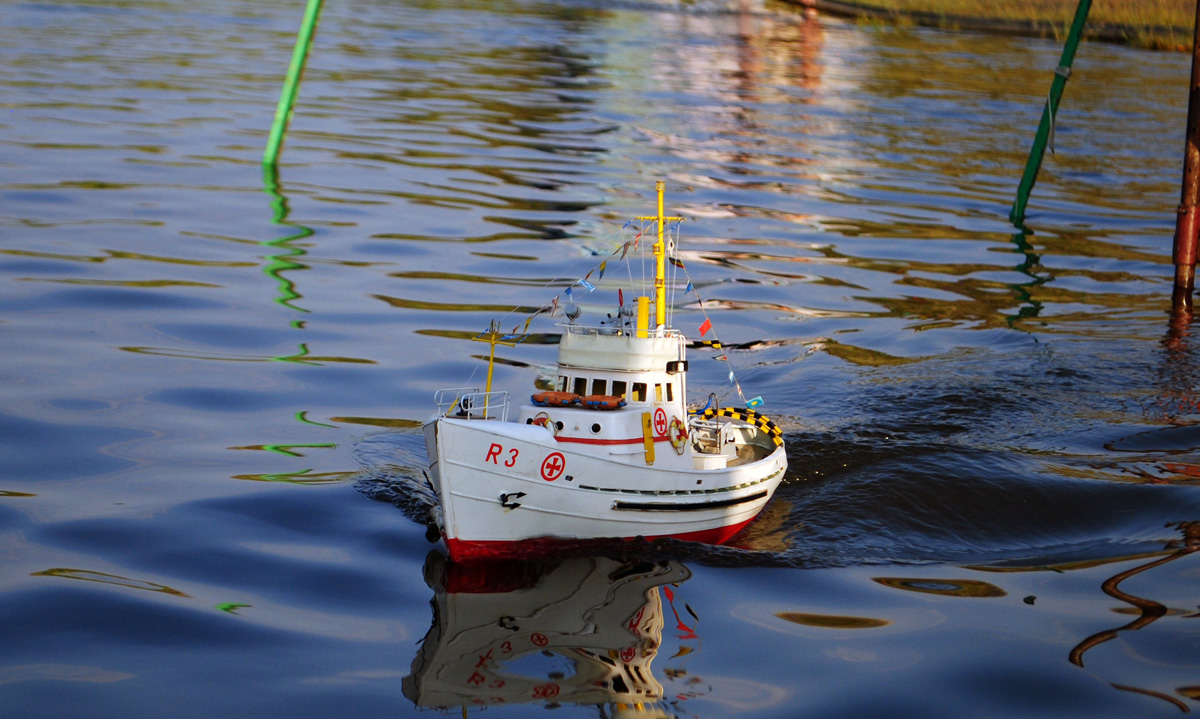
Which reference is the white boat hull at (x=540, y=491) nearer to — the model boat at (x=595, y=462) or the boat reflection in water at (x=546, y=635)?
the model boat at (x=595, y=462)

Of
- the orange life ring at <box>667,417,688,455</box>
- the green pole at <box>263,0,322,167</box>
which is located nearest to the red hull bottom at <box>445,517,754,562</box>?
the orange life ring at <box>667,417,688,455</box>

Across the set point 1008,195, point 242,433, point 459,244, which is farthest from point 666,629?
point 1008,195

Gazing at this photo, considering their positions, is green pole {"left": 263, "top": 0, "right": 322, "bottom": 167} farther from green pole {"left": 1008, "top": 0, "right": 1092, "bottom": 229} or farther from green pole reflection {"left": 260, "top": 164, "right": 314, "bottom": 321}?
green pole {"left": 1008, "top": 0, "right": 1092, "bottom": 229}

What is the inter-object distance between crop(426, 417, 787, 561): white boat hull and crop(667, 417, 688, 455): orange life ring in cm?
20

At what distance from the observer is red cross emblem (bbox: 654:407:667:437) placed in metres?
18.3

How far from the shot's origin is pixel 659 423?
18.3m

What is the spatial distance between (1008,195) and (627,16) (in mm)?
70864

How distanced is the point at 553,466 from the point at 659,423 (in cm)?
205

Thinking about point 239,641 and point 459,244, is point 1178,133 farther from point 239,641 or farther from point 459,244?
point 239,641

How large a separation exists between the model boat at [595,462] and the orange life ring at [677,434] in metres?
0.02

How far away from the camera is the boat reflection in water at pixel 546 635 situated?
1332cm

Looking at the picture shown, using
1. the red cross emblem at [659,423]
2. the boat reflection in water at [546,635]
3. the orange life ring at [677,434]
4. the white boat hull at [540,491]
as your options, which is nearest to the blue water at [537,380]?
the boat reflection in water at [546,635]

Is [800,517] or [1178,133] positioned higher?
[1178,133]

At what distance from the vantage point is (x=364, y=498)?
1864 centimetres
